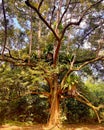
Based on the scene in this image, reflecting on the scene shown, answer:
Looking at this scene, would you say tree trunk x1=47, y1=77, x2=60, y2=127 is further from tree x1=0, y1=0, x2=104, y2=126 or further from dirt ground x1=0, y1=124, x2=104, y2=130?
dirt ground x1=0, y1=124, x2=104, y2=130

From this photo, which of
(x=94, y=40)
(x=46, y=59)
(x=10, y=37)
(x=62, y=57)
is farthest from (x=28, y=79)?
(x=94, y=40)

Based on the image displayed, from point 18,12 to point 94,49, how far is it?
425cm

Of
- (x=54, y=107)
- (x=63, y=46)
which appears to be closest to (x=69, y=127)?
(x=54, y=107)

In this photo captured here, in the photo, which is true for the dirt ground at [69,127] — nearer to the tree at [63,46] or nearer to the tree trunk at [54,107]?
the tree trunk at [54,107]

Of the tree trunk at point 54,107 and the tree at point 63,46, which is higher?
the tree at point 63,46

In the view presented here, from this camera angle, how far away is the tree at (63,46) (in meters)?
9.24

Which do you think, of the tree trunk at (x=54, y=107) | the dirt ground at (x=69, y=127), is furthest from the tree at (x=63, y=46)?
the dirt ground at (x=69, y=127)

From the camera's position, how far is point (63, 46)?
1224cm

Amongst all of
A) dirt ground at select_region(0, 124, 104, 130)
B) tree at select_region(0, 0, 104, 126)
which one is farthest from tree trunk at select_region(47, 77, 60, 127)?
dirt ground at select_region(0, 124, 104, 130)

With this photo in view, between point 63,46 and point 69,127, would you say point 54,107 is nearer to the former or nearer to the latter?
point 69,127

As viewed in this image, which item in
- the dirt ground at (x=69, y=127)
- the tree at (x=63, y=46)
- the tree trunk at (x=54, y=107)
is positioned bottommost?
the dirt ground at (x=69, y=127)

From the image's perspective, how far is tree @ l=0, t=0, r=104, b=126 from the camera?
30.3 feet

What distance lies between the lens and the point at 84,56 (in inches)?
485

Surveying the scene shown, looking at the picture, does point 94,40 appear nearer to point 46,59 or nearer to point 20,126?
point 46,59
